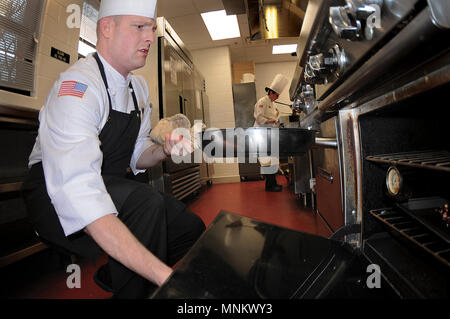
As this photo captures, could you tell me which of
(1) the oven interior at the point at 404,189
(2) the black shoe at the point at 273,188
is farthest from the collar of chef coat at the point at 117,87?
(2) the black shoe at the point at 273,188

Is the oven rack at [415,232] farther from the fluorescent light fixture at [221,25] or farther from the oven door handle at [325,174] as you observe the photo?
the fluorescent light fixture at [221,25]

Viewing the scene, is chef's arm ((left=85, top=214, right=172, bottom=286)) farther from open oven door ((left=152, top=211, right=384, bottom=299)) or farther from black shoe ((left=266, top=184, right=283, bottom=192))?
black shoe ((left=266, top=184, right=283, bottom=192))

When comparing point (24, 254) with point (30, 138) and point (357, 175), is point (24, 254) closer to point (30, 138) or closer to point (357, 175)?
point (30, 138)

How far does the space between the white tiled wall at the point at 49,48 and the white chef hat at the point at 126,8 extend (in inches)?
31.6

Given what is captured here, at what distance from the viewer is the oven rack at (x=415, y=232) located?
1.63ft

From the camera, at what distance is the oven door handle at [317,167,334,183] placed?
95 centimetres

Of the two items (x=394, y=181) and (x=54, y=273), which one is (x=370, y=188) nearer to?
(x=394, y=181)

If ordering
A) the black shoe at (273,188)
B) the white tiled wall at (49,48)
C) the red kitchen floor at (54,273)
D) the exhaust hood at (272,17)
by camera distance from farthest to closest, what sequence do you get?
the black shoe at (273,188), the exhaust hood at (272,17), the white tiled wall at (49,48), the red kitchen floor at (54,273)

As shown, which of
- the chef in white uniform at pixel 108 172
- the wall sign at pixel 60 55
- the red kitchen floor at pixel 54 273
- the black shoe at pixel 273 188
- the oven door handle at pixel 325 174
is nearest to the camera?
the chef in white uniform at pixel 108 172

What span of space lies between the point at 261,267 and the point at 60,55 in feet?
6.28

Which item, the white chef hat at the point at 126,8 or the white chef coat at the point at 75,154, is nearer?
the white chef coat at the point at 75,154

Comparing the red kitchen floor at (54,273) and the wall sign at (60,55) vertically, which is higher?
the wall sign at (60,55)

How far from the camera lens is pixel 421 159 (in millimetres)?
582

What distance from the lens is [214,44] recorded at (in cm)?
475
